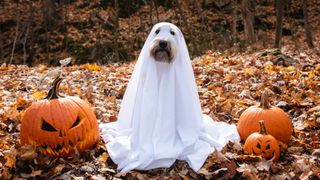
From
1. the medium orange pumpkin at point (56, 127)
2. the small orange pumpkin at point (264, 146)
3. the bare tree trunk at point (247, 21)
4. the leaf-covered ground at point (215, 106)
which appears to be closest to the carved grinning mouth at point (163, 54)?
the medium orange pumpkin at point (56, 127)

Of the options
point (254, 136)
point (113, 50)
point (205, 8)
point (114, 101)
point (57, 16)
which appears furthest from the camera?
point (205, 8)

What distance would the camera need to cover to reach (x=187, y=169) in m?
3.88

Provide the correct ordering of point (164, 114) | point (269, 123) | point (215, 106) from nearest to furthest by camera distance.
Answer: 1. point (164, 114)
2. point (269, 123)
3. point (215, 106)

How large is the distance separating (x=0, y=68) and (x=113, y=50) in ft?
18.1

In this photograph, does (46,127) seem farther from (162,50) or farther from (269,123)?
(269,123)

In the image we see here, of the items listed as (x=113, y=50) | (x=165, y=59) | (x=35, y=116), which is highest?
(x=165, y=59)

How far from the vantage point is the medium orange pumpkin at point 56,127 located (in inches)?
154

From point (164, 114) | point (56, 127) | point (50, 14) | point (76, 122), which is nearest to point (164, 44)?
point (164, 114)

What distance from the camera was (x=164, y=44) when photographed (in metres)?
4.01

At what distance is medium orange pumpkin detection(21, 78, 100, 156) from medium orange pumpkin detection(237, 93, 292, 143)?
1.72 metres

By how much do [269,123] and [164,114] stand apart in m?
1.16

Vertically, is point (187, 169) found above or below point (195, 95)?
below

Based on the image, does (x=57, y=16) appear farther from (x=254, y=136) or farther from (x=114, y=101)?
(x=254, y=136)

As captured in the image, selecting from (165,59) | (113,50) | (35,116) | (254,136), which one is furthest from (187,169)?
(113,50)
